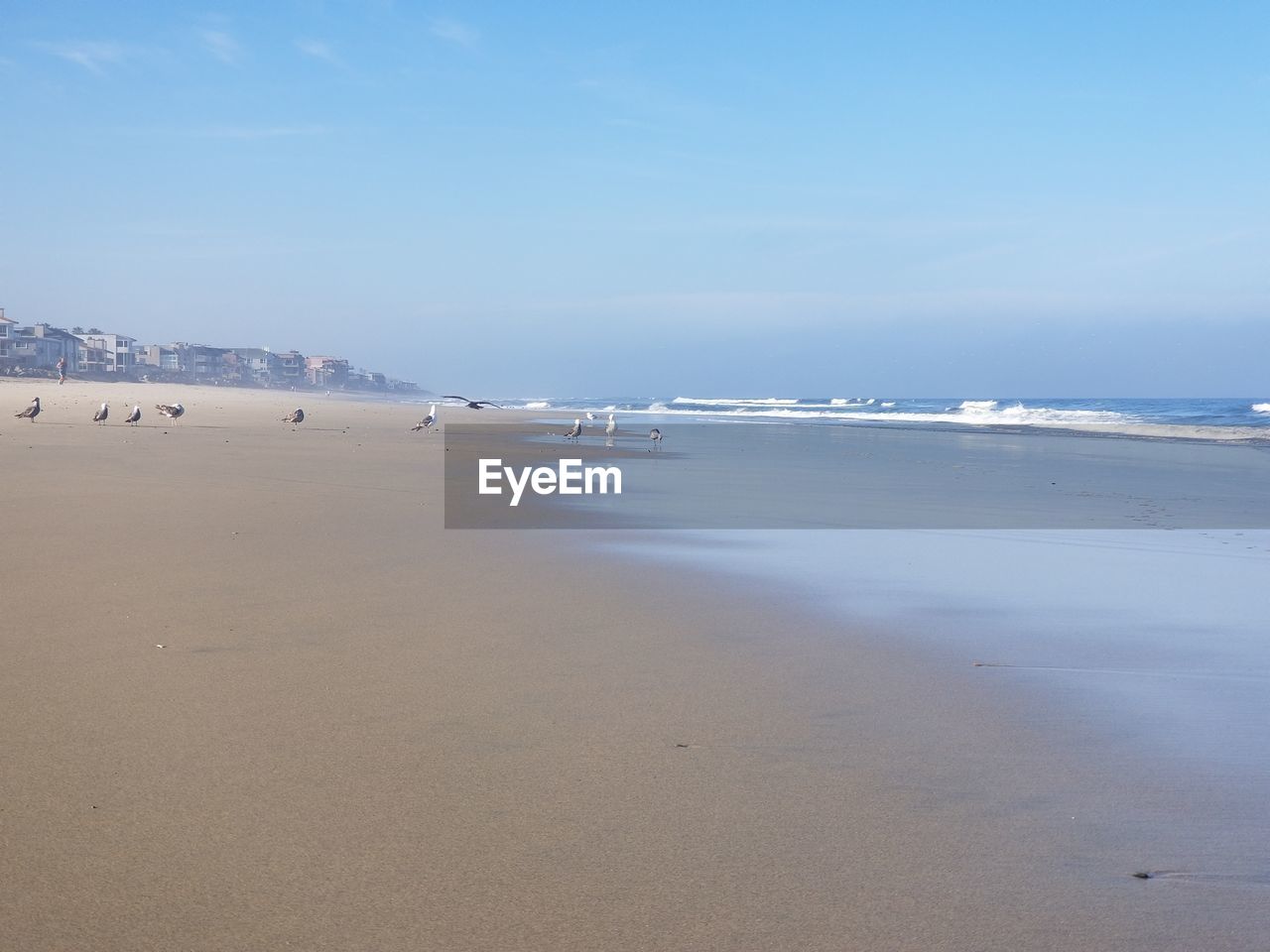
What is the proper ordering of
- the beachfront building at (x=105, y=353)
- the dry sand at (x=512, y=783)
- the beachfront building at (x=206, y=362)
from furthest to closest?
Result: the beachfront building at (x=206, y=362), the beachfront building at (x=105, y=353), the dry sand at (x=512, y=783)

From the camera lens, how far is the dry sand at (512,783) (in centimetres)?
212

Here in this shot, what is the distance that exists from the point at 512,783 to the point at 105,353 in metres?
109

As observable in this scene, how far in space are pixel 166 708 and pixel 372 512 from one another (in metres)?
5.32

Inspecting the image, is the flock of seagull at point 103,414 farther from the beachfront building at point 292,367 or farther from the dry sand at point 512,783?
the beachfront building at point 292,367

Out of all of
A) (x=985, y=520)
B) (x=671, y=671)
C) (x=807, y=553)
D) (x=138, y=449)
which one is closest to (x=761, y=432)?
(x=138, y=449)

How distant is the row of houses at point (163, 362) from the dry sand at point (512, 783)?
2668 inches

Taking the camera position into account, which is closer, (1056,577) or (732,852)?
(732,852)

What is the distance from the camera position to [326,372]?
131375 mm

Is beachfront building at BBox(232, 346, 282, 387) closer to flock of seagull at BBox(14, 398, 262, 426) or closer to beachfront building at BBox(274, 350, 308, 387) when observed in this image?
beachfront building at BBox(274, 350, 308, 387)

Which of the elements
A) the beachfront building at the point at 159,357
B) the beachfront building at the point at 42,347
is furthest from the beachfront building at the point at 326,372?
the beachfront building at the point at 42,347

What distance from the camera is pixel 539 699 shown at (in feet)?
11.8

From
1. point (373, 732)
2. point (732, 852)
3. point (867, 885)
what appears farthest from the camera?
point (373, 732)

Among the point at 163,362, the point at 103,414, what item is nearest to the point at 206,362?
the point at 163,362

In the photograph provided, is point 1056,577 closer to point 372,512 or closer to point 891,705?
point 891,705
